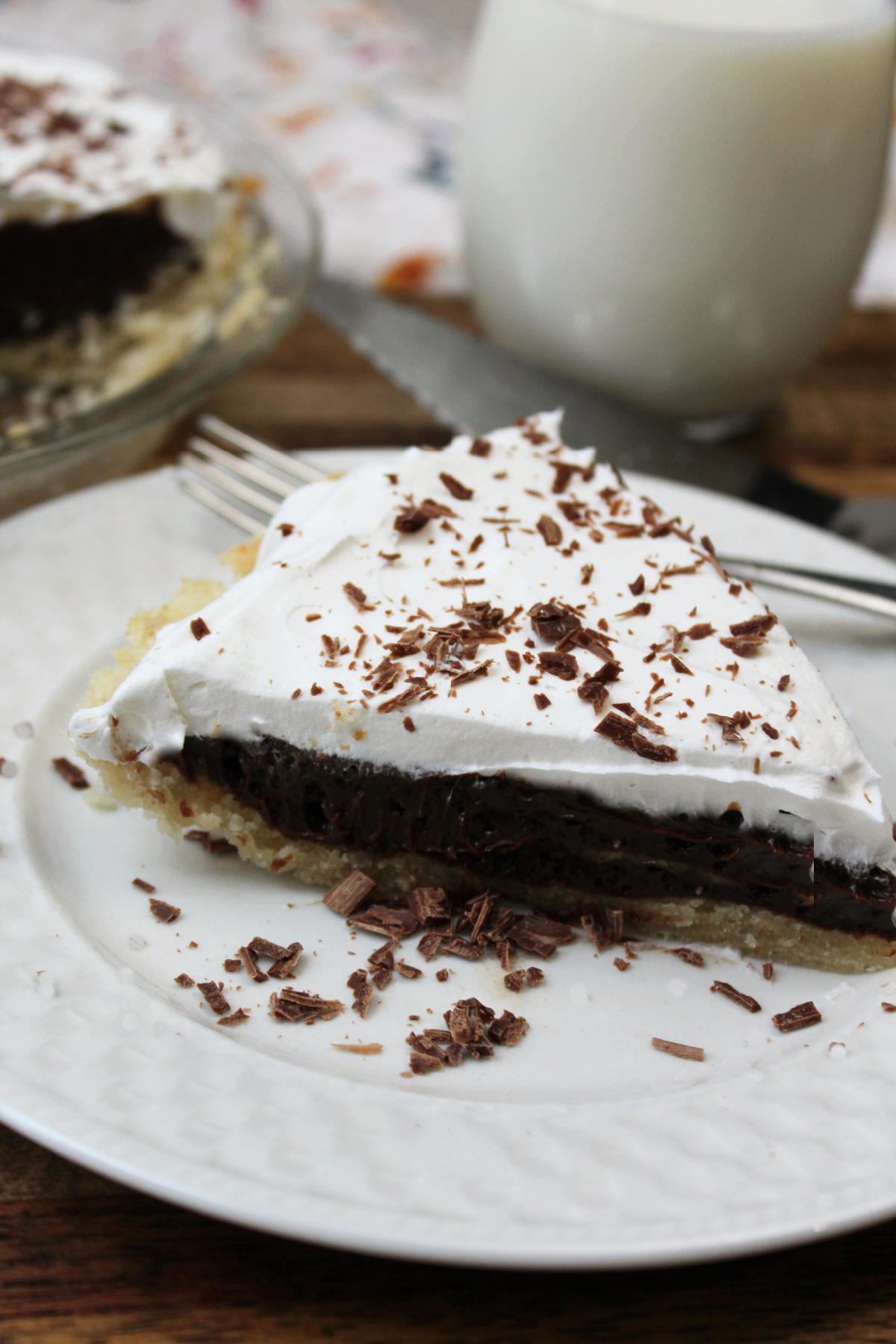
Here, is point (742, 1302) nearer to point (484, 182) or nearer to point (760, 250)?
point (760, 250)

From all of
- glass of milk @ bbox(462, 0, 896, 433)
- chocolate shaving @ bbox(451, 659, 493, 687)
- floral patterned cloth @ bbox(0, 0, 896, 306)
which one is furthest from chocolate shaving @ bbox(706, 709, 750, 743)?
floral patterned cloth @ bbox(0, 0, 896, 306)

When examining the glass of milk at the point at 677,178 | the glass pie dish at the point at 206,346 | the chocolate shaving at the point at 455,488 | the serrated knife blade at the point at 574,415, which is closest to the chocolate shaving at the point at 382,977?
the chocolate shaving at the point at 455,488

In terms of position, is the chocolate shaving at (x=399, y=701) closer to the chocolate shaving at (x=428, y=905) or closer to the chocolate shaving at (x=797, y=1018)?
the chocolate shaving at (x=428, y=905)

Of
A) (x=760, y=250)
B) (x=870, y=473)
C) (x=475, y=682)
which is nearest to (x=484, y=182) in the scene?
(x=760, y=250)

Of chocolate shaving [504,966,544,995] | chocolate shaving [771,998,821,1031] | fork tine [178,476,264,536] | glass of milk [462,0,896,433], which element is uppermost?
glass of milk [462,0,896,433]

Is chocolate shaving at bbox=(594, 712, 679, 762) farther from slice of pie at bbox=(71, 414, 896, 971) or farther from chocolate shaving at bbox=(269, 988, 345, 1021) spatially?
chocolate shaving at bbox=(269, 988, 345, 1021)
